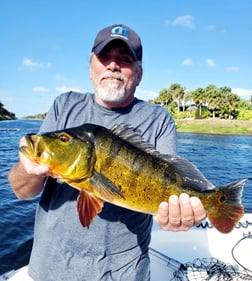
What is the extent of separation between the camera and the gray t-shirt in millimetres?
2381

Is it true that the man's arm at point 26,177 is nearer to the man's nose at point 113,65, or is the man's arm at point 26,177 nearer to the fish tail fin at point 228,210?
the man's nose at point 113,65

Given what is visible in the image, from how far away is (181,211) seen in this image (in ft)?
6.77

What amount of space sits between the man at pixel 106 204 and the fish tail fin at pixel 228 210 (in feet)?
0.48

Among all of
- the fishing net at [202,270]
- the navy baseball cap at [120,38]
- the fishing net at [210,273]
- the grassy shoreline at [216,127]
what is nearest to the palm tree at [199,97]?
the grassy shoreline at [216,127]

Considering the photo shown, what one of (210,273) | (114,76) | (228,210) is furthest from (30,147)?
(210,273)

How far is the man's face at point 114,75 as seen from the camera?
2527mm

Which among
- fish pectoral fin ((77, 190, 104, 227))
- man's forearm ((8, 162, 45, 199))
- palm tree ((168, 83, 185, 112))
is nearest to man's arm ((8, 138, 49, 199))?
man's forearm ((8, 162, 45, 199))

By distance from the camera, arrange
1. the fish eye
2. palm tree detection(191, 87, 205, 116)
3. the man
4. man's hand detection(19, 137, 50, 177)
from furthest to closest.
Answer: palm tree detection(191, 87, 205, 116), the man, the fish eye, man's hand detection(19, 137, 50, 177)

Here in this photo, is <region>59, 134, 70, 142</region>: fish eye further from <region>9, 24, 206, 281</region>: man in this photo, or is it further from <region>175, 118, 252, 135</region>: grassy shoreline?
<region>175, 118, 252, 135</region>: grassy shoreline

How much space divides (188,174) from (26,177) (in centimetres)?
114

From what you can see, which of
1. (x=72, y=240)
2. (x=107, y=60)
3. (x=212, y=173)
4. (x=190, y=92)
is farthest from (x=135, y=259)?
(x=190, y=92)

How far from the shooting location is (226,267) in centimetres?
457

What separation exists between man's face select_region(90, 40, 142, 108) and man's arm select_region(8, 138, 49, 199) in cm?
77

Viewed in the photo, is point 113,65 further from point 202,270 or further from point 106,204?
point 202,270
